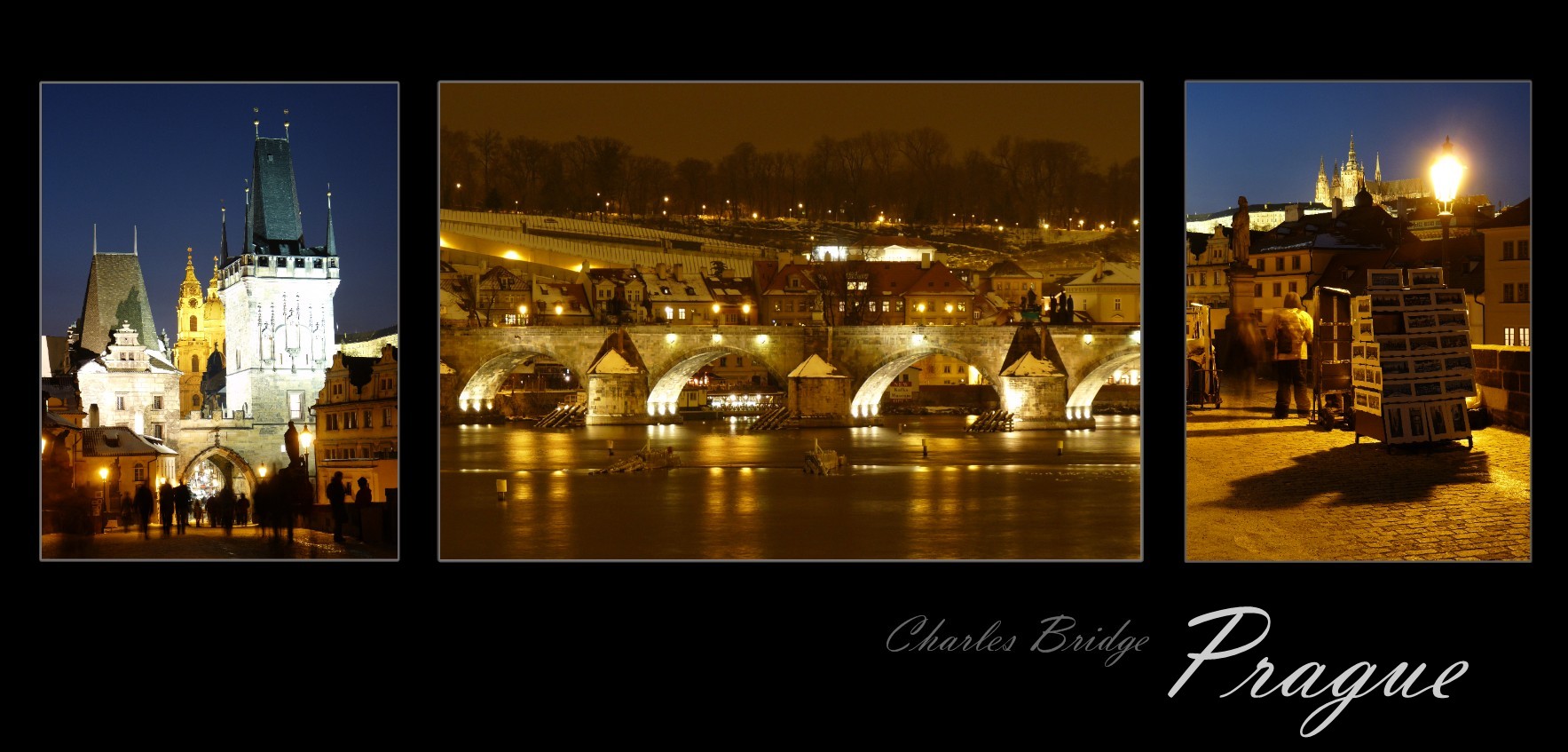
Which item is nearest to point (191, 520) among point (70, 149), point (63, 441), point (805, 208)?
point (63, 441)

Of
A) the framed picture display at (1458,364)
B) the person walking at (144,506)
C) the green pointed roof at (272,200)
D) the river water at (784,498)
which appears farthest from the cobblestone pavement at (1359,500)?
the person walking at (144,506)

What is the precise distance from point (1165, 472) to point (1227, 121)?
1.97m

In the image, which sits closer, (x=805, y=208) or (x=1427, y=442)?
(x=1427, y=442)

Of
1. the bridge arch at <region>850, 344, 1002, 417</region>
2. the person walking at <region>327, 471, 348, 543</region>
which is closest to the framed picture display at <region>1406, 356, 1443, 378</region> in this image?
the bridge arch at <region>850, 344, 1002, 417</region>

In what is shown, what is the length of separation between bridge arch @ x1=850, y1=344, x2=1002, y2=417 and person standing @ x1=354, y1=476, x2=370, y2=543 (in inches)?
173

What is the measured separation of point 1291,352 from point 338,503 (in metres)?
5.76

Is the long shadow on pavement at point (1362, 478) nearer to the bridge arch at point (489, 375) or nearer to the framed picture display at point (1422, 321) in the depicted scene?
the framed picture display at point (1422, 321)

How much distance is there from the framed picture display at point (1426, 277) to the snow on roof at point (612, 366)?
19.5ft

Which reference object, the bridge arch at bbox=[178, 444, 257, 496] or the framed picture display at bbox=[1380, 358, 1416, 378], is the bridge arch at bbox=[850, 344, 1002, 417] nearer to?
the framed picture display at bbox=[1380, 358, 1416, 378]

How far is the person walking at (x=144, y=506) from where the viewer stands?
26.6 feet

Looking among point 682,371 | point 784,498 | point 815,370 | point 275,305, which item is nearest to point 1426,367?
point 784,498

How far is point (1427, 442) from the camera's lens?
7.91 meters

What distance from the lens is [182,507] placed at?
8086 millimetres
